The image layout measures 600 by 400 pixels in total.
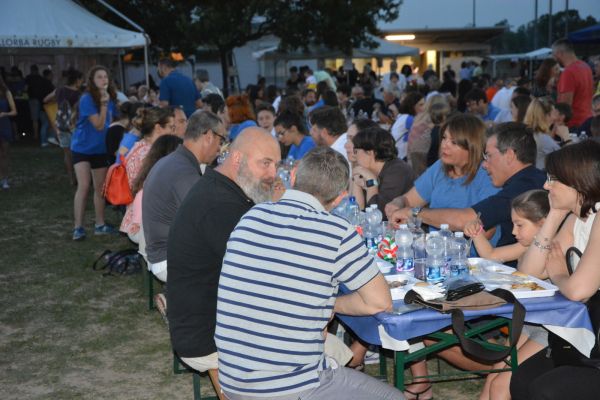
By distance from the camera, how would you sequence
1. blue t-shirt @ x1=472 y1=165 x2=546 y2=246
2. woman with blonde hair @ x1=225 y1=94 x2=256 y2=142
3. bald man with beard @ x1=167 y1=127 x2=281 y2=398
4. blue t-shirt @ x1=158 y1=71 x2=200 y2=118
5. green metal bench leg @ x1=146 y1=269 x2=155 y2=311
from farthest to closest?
blue t-shirt @ x1=158 y1=71 x2=200 y2=118
woman with blonde hair @ x1=225 y1=94 x2=256 y2=142
green metal bench leg @ x1=146 y1=269 x2=155 y2=311
blue t-shirt @ x1=472 y1=165 x2=546 y2=246
bald man with beard @ x1=167 y1=127 x2=281 y2=398

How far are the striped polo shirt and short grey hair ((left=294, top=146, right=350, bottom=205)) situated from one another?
184mm

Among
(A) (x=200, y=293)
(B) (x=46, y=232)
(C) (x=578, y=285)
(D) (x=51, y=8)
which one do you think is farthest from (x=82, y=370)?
(D) (x=51, y=8)

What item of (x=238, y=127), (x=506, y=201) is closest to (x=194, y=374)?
(x=506, y=201)

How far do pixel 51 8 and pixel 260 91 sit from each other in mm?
4067

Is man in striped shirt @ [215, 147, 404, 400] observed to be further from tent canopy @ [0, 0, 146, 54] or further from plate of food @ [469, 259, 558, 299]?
tent canopy @ [0, 0, 146, 54]

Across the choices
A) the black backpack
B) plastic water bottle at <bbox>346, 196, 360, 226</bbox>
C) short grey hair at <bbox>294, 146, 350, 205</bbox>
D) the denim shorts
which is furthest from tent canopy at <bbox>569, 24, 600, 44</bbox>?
short grey hair at <bbox>294, 146, 350, 205</bbox>

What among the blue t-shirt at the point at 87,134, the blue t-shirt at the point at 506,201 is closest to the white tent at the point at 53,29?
the blue t-shirt at the point at 87,134

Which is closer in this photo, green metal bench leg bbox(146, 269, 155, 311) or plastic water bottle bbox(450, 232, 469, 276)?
plastic water bottle bbox(450, 232, 469, 276)

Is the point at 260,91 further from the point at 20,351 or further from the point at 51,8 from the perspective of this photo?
the point at 20,351

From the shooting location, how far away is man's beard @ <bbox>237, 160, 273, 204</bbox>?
3.05 meters

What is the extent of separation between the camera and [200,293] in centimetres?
294

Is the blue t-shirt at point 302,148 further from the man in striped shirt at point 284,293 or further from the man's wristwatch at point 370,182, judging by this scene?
the man in striped shirt at point 284,293

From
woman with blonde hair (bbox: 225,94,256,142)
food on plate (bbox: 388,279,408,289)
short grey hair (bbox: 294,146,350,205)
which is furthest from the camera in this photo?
woman with blonde hair (bbox: 225,94,256,142)

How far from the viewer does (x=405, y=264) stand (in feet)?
11.7
